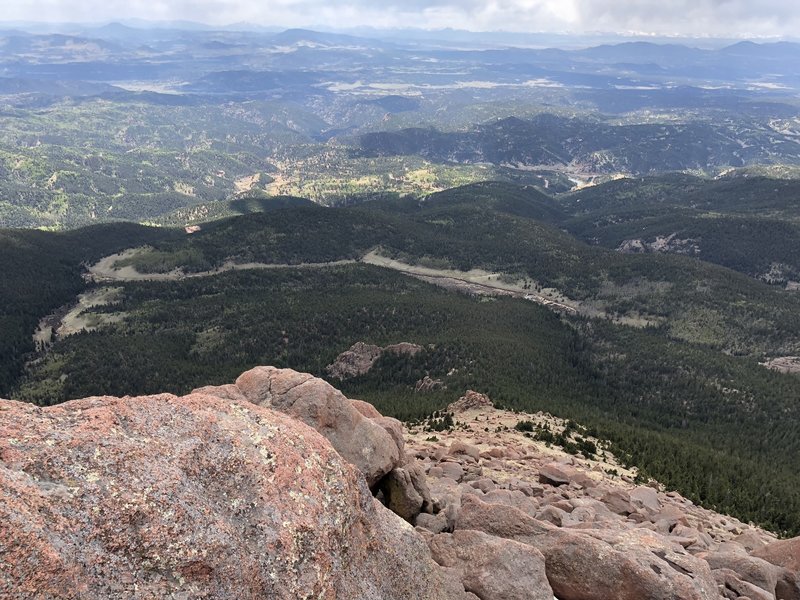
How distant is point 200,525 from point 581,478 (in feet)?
125

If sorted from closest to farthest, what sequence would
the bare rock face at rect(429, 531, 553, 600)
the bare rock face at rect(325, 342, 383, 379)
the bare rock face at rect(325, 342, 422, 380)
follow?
the bare rock face at rect(429, 531, 553, 600)
the bare rock face at rect(325, 342, 422, 380)
the bare rock face at rect(325, 342, 383, 379)

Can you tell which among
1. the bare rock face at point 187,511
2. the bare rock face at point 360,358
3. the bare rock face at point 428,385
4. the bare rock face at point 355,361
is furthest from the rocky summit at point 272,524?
the bare rock face at point 355,361

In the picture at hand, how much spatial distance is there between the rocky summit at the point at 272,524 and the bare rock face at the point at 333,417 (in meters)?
0.09

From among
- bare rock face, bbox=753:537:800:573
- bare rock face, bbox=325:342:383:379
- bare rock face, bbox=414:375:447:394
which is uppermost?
bare rock face, bbox=753:537:800:573

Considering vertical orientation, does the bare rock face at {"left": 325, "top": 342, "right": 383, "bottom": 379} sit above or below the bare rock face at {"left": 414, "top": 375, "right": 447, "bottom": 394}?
below

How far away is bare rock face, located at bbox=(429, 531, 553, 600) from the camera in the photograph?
21.2 metres

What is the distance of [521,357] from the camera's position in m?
147

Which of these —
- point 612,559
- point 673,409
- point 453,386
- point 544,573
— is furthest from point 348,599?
point 673,409

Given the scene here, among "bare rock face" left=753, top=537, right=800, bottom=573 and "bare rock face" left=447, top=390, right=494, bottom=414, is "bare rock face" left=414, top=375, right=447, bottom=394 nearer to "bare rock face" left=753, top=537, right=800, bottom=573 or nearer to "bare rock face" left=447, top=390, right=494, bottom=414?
"bare rock face" left=447, top=390, right=494, bottom=414

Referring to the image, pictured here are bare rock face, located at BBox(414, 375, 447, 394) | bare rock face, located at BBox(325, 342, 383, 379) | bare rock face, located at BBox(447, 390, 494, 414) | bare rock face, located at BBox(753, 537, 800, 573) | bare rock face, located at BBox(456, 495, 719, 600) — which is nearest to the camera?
bare rock face, located at BBox(456, 495, 719, 600)

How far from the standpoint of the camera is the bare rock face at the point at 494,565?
2117 cm

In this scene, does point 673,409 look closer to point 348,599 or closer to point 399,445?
point 399,445

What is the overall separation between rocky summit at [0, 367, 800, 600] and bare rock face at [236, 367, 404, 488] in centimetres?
9

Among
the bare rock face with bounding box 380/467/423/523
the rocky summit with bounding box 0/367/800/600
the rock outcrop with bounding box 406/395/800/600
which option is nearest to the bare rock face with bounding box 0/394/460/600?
the rocky summit with bounding box 0/367/800/600
